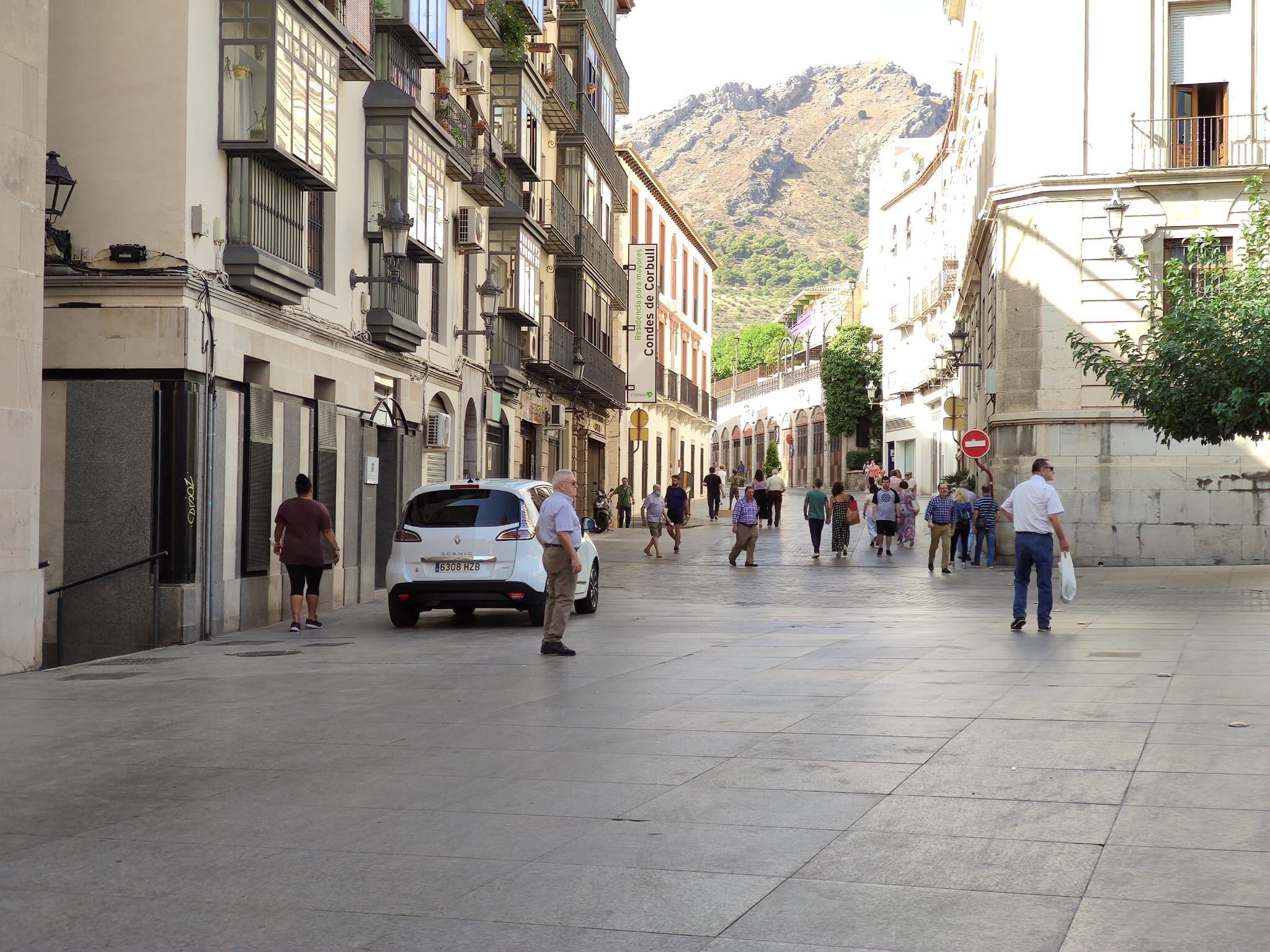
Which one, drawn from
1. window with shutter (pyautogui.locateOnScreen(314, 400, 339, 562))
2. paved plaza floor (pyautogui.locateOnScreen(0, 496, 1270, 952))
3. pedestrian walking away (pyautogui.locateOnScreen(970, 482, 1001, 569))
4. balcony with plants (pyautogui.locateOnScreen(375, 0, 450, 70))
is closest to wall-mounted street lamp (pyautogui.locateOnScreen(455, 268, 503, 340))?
balcony with plants (pyautogui.locateOnScreen(375, 0, 450, 70))

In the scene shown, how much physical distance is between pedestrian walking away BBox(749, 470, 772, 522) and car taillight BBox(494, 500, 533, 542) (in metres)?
20.8

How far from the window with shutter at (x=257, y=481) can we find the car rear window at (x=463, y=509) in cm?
185

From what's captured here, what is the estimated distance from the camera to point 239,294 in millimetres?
16703

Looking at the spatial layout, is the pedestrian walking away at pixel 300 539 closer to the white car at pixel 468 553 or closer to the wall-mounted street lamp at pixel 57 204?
the white car at pixel 468 553

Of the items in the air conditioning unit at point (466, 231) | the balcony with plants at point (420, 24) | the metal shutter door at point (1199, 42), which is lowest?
the air conditioning unit at point (466, 231)

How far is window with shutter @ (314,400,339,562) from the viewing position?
19.8 metres

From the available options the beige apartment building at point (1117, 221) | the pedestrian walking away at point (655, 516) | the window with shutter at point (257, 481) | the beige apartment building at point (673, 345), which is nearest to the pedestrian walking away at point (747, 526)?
the pedestrian walking away at point (655, 516)

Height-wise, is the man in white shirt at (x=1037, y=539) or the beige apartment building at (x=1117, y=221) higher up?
the beige apartment building at (x=1117, y=221)

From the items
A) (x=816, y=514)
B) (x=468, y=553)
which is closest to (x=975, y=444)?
(x=816, y=514)

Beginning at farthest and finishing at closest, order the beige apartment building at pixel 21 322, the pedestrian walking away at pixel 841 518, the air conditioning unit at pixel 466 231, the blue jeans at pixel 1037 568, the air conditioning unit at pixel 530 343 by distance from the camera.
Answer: the air conditioning unit at pixel 530 343, the pedestrian walking away at pixel 841 518, the air conditioning unit at pixel 466 231, the blue jeans at pixel 1037 568, the beige apartment building at pixel 21 322

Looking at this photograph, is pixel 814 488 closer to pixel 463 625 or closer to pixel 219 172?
pixel 463 625

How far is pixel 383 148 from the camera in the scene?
22031 millimetres

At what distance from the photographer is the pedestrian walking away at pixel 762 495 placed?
126ft

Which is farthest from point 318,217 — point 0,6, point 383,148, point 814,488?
point 814,488
